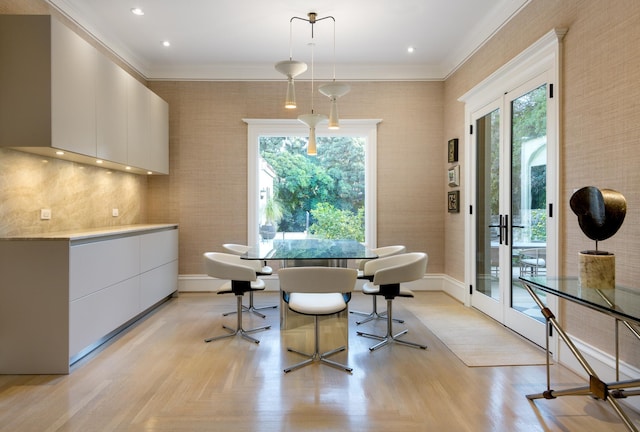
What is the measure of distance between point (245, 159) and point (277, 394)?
11.8ft

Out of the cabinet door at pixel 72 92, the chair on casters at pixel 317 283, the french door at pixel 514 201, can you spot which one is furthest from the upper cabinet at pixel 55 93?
the french door at pixel 514 201

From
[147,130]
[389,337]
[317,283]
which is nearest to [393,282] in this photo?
[389,337]

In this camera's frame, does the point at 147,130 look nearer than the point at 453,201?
Yes

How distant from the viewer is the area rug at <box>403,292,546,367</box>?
3008mm

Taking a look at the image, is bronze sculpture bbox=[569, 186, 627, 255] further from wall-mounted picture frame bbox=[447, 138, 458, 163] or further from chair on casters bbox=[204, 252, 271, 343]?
wall-mounted picture frame bbox=[447, 138, 458, 163]

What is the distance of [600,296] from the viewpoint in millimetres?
1933

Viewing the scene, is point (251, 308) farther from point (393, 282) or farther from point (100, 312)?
point (393, 282)

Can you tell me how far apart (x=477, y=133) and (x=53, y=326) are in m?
4.44

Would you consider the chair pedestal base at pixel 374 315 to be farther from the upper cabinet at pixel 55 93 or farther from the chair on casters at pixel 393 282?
the upper cabinet at pixel 55 93

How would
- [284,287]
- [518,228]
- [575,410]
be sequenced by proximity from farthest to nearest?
[518,228] → [284,287] → [575,410]

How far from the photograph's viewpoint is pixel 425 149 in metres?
5.41

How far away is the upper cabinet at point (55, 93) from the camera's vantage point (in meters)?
2.75

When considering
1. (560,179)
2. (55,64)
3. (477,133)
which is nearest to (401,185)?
(477,133)

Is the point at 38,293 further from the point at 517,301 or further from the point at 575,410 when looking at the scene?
the point at 517,301
